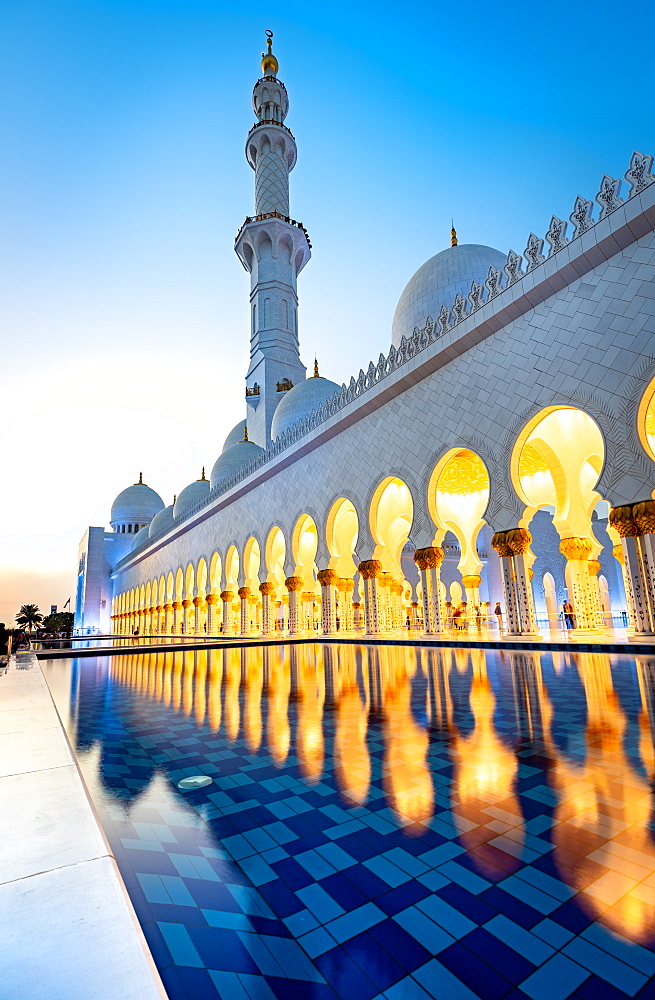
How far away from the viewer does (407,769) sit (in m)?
1.99

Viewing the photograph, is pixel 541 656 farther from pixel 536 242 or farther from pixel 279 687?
pixel 536 242

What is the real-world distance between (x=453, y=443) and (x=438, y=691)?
6.44 meters

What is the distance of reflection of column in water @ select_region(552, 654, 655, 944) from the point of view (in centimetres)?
107

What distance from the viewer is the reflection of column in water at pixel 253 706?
8.61 ft

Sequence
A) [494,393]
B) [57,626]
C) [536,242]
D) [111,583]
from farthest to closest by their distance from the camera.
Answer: [57,626] → [111,583] → [494,393] → [536,242]

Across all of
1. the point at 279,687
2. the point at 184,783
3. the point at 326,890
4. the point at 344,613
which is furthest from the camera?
the point at 344,613

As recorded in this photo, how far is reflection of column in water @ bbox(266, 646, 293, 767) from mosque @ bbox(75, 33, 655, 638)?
5.09 metres

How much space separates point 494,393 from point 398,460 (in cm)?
268

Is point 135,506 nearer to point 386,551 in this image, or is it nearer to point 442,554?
point 386,551

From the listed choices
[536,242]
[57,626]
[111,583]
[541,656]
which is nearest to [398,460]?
[536,242]

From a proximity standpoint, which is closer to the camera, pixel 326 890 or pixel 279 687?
pixel 326 890

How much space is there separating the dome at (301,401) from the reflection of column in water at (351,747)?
14.4 metres

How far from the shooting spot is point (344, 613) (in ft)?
52.1

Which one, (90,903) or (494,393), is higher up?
(494,393)
